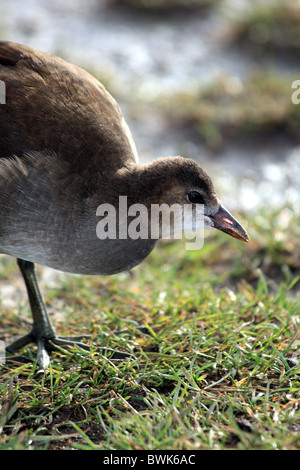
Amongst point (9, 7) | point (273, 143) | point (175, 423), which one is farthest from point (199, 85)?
point (175, 423)

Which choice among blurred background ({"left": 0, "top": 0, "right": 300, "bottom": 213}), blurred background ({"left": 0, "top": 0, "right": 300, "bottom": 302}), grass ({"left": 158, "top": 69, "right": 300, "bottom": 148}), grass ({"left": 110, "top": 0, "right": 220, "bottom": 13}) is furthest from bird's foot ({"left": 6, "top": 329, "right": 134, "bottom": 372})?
grass ({"left": 110, "top": 0, "right": 220, "bottom": 13})

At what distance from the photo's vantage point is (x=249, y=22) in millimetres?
7117

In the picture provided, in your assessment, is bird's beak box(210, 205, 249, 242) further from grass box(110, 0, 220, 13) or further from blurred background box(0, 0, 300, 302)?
grass box(110, 0, 220, 13)

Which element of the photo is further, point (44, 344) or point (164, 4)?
point (164, 4)

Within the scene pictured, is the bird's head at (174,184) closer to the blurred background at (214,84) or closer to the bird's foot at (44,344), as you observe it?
the bird's foot at (44,344)

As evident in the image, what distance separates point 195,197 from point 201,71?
161 inches

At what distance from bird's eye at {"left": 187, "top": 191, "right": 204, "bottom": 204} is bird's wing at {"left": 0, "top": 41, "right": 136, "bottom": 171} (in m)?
0.37

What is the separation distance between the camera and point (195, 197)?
308 cm

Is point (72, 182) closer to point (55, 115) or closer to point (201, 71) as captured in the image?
point (55, 115)

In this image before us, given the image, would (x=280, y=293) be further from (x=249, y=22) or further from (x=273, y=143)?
(x=249, y=22)

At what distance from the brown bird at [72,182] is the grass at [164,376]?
0.33 meters

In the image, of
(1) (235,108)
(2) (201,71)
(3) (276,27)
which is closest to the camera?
(1) (235,108)

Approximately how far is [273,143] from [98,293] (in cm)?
272

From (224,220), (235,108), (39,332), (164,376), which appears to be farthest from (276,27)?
(164,376)
